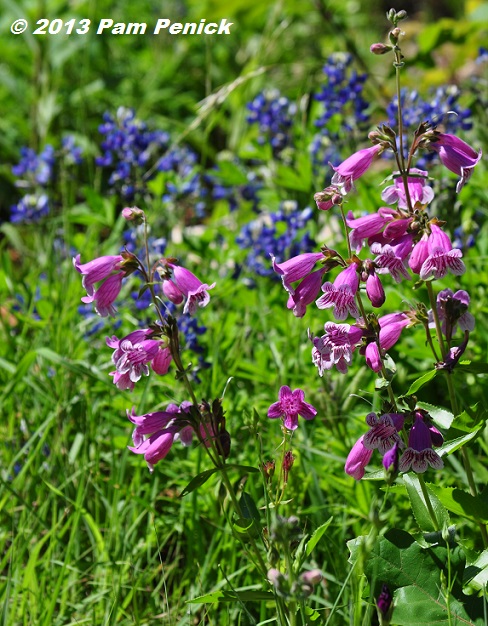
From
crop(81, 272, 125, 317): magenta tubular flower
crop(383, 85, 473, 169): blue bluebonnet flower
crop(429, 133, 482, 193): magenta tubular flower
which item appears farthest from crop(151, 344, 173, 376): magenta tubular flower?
crop(383, 85, 473, 169): blue bluebonnet flower

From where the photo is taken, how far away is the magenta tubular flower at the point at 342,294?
5.28 ft

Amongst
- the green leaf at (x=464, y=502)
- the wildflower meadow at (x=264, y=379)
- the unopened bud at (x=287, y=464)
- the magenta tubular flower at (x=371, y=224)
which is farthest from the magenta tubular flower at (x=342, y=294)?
the green leaf at (x=464, y=502)

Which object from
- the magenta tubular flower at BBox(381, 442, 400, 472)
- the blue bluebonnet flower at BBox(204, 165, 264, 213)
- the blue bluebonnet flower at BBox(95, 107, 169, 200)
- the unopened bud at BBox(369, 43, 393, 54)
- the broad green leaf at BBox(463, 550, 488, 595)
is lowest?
→ the broad green leaf at BBox(463, 550, 488, 595)

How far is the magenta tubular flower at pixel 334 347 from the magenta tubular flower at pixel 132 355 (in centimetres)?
34

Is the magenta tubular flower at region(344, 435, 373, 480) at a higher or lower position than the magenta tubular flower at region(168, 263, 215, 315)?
lower

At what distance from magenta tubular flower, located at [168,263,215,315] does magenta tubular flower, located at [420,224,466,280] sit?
44cm

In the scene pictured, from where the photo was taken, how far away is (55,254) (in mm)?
3984

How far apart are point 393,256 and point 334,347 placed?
0.21 m

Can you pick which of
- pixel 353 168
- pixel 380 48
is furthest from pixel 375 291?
pixel 380 48

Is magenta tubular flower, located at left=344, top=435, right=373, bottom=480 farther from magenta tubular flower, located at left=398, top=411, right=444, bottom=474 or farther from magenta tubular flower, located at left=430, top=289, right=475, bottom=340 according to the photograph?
magenta tubular flower, located at left=430, top=289, right=475, bottom=340

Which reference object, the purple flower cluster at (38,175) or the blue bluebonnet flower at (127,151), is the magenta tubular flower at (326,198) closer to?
the blue bluebonnet flower at (127,151)

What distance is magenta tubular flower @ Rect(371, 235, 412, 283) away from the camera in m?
1.64

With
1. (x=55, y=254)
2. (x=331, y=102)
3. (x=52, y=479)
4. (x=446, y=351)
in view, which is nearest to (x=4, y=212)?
(x=55, y=254)

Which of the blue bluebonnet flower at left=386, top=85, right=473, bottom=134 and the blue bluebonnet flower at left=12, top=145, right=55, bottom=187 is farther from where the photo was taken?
the blue bluebonnet flower at left=12, top=145, right=55, bottom=187
